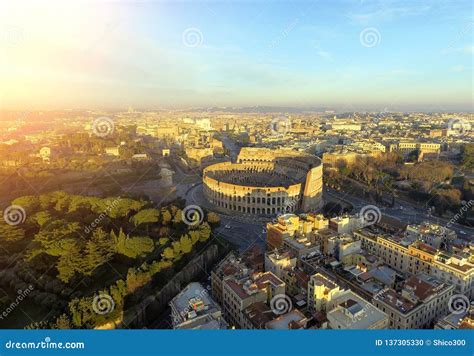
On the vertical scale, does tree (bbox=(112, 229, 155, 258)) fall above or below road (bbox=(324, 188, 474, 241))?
above

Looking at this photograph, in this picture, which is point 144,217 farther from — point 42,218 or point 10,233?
point 10,233

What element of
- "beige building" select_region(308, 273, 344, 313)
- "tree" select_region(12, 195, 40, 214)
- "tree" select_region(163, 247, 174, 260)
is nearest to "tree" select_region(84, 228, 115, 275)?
"tree" select_region(163, 247, 174, 260)

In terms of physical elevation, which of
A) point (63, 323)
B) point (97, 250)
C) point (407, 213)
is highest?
point (97, 250)

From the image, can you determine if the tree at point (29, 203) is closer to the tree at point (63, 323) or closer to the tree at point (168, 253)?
the tree at point (168, 253)

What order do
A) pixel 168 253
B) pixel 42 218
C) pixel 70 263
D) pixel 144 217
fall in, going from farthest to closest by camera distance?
pixel 144 217 → pixel 42 218 → pixel 168 253 → pixel 70 263

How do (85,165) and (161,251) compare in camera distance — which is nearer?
(161,251)

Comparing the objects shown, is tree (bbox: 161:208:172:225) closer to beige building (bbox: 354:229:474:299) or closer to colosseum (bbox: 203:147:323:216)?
colosseum (bbox: 203:147:323:216)

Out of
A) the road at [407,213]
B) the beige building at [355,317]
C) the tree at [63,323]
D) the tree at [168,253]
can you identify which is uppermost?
the beige building at [355,317]

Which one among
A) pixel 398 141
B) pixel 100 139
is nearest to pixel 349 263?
pixel 398 141

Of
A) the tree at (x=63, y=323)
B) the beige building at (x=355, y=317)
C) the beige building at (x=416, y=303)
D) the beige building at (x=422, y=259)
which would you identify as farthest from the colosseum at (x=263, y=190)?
the tree at (x=63, y=323)

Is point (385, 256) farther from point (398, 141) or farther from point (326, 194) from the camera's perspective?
point (398, 141)

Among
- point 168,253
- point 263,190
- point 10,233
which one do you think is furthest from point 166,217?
point 263,190
